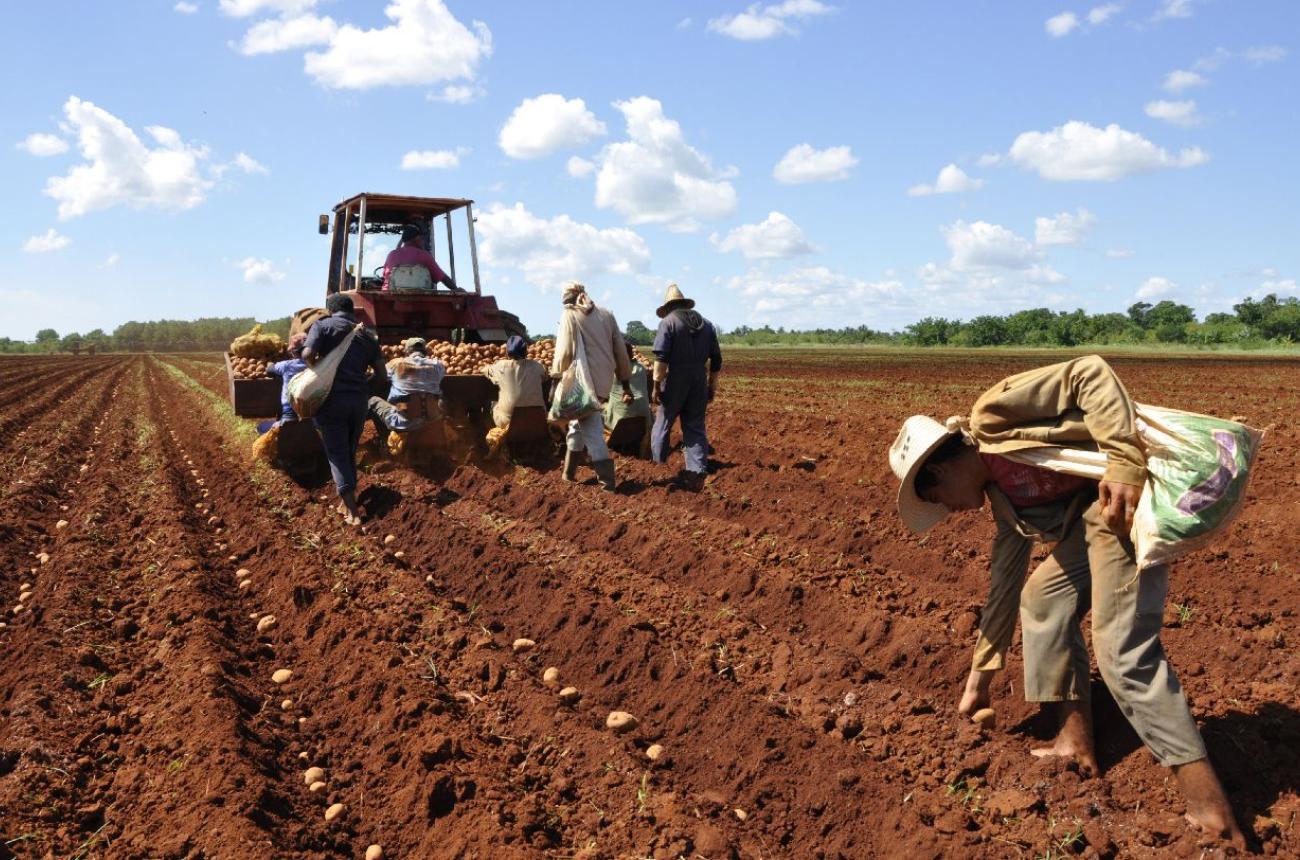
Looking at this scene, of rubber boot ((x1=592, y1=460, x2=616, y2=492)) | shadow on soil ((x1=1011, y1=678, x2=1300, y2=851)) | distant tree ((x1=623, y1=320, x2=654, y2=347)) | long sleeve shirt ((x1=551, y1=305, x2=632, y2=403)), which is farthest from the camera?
distant tree ((x1=623, y1=320, x2=654, y2=347))

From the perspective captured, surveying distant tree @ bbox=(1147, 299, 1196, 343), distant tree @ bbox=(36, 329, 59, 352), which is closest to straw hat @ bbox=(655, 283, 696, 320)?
distant tree @ bbox=(1147, 299, 1196, 343)

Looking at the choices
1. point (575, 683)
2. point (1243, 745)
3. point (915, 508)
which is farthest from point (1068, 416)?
point (575, 683)

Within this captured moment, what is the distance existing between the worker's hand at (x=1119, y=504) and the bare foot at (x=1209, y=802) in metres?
0.73

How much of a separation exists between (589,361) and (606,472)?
0.89m

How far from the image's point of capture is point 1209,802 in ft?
9.25

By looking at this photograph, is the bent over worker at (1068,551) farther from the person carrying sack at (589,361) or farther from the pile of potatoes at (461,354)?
the pile of potatoes at (461,354)

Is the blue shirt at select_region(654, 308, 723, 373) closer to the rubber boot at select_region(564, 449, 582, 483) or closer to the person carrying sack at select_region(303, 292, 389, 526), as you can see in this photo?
the rubber boot at select_region(564, 449, 582, 483)

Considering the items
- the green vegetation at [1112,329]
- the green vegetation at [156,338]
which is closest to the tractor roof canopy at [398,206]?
the green vegetation at [1112,329]

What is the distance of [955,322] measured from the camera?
6794cm

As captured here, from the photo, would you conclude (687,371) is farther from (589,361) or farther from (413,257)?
(413,257)

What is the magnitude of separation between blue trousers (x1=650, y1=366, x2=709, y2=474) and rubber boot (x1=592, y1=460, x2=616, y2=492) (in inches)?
32.7

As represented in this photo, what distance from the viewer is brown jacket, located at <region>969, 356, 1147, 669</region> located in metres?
2.78

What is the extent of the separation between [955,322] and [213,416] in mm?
60330

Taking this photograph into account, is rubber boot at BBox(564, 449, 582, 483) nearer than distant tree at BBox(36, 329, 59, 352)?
Yes
